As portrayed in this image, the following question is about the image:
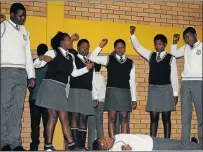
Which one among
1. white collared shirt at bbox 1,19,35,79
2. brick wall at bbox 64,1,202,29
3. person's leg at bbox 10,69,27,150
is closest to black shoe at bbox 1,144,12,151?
person's leg at bbox 10,69,27,150

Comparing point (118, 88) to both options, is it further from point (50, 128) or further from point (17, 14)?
point (17, 14)

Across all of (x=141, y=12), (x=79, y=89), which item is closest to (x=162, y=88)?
(x=79, y=89)

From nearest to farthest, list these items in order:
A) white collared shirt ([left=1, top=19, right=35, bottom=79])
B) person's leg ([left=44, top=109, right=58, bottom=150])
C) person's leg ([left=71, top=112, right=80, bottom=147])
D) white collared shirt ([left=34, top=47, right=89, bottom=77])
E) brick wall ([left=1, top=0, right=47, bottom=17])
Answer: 1. white collared shirt ([left=1, top=19, right=35, bottom=79])
2. person's leg ([left=44, top=109, right=58, bottom=150])
3. white collared shirt ([left=34, top=47, right=89, bottom=77])
4. person's leg ([left=71, top=112, right=80, bottom=147])
5. brick wall ([left=1, top=0, right=47, bottom=17])

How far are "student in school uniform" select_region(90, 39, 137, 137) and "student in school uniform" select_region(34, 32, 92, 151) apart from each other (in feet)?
1.87

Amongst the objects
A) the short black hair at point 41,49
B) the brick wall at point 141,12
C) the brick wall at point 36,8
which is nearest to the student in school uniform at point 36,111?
the short black hair at point 41,49

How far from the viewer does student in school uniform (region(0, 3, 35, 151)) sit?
4.25 meters

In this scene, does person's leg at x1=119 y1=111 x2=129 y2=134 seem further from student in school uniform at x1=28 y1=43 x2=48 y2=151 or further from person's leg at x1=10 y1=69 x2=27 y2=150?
person's leg at x1=10 y1=69 x2=27 y2=150

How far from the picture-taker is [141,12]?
270 inches

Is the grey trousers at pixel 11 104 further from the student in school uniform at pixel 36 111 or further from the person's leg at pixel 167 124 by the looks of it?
the person's leg at pixel 167 124

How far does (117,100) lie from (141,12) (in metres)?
2.28

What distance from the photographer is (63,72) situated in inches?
183

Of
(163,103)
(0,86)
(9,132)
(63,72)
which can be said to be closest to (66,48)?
(63,72)

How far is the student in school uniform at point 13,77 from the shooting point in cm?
425

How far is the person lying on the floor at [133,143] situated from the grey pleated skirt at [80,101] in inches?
19.5
